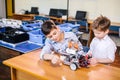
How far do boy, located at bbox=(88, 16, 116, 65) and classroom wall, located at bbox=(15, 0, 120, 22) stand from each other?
136 inches

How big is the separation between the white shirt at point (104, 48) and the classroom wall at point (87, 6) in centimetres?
344

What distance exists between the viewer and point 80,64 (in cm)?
142

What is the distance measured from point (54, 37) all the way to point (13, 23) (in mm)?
1580

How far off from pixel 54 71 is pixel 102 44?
60 cm

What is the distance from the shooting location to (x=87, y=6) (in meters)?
5.39

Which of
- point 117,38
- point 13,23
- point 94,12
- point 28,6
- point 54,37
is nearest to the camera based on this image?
point 54,37

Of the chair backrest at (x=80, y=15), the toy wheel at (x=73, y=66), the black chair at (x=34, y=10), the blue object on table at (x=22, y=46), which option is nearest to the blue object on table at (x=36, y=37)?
the blue object on table at (x=22, y=46)

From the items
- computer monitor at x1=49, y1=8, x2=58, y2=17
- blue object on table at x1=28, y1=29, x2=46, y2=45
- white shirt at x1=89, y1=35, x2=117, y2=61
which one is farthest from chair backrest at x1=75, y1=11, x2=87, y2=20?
white shirt at x1=89, y1=35, x2=117, y2=61

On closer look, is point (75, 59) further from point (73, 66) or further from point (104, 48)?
point (104, 48)

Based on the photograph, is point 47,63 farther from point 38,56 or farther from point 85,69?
point 85,69

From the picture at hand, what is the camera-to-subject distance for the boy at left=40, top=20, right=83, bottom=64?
1534mm

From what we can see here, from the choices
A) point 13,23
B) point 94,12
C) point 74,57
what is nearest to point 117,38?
point 94,12

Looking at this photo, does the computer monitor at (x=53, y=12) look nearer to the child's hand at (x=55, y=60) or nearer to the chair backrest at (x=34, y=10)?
the chair backrest at (x=34, y=10)

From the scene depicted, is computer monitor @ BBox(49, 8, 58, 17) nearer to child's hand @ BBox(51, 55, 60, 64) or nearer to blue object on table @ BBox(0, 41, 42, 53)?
blue object on table @ BBox(0, 41, 42, 53)
